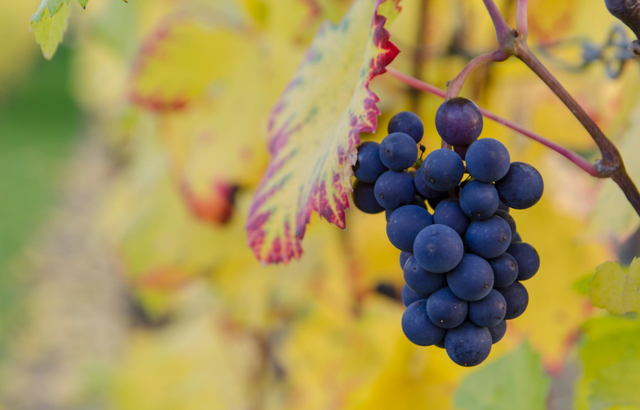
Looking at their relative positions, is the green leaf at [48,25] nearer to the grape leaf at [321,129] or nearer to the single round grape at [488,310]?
the grape leaf at [321,129]

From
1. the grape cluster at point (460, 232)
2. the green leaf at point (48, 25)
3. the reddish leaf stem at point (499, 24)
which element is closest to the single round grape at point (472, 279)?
the grape cluster at point (460, 232)

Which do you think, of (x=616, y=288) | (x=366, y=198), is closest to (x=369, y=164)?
(x=366, y=198)

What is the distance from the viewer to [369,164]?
327mm

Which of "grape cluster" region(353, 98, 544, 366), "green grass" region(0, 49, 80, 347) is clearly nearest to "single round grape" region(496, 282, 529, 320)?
"grape cluster" region(353, 98, 544, 366)

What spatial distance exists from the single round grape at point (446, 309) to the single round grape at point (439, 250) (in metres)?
0.02

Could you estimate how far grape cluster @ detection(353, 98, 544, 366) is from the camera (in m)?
0.27

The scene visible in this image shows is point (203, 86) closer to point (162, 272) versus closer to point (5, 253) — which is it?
point (162, 272)

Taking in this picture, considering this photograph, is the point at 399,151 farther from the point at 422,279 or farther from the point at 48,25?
the point at 48,25

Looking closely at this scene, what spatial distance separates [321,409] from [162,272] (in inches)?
14.0

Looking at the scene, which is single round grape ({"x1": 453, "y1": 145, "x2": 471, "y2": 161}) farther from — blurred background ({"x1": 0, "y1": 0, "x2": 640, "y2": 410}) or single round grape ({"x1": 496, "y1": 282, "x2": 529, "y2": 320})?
blurred background ({"x1": 0, "y1": 0, "x2": 640, "y2": 410})

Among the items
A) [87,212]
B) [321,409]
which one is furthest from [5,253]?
[321,409]

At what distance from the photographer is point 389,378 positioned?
2.06 ft

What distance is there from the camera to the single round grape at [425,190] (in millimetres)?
302

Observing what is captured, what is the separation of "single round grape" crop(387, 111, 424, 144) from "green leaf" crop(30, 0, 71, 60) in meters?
0.21
